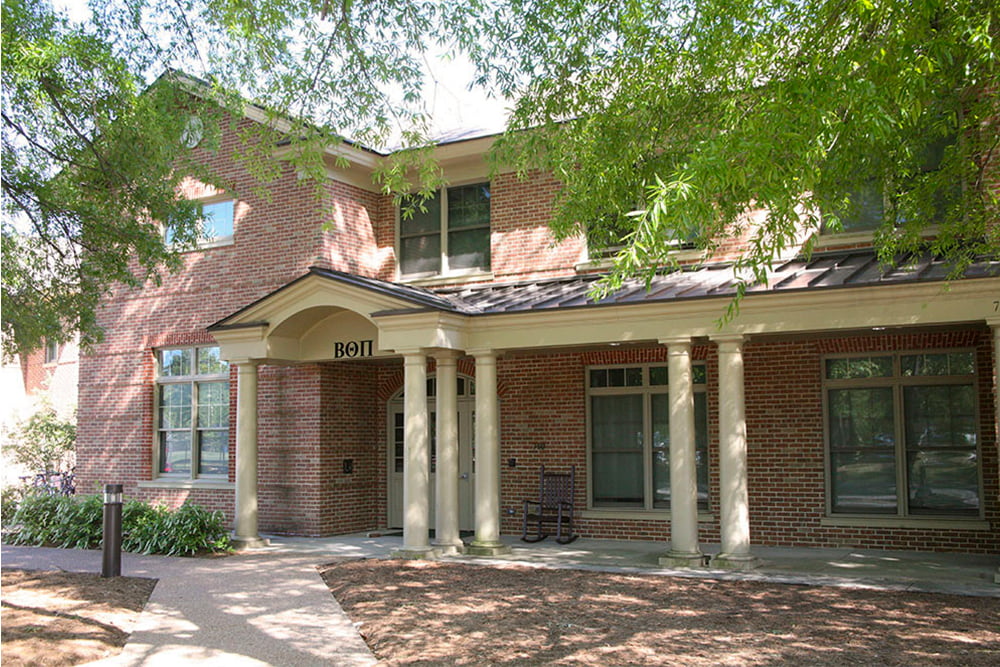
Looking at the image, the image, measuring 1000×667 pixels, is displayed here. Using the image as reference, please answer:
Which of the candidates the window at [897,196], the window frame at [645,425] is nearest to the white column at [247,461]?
the window frame at [645,425]

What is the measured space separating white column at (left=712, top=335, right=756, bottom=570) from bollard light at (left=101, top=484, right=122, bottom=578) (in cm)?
693

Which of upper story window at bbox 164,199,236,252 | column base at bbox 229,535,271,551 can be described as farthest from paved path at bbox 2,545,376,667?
upper story window at bbox 164,199,236,252

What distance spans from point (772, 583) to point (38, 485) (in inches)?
681

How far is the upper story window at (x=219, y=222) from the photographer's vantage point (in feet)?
53.0

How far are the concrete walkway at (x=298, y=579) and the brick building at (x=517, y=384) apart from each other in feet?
1.91

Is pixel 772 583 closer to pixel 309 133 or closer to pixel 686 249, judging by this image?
pixel 686 249

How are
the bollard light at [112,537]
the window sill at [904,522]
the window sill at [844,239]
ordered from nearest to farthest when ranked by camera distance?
the bollard light at [112,537]
the window sill at [904,522]
the window sill at [844,239]

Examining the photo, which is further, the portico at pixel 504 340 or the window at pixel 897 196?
the portico at pixel 504 340

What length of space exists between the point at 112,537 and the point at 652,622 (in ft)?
21.8

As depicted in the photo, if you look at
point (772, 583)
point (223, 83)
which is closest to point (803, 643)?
point (772, 583)

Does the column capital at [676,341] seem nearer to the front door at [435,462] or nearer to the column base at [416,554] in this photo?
the column base at [416,554]

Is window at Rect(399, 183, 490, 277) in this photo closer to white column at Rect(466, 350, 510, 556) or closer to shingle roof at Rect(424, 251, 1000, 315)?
shingle roof at Rect(424, 251, 1000, 315)

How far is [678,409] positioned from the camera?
11008 mm

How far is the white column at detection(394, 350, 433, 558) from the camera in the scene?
11953mm
